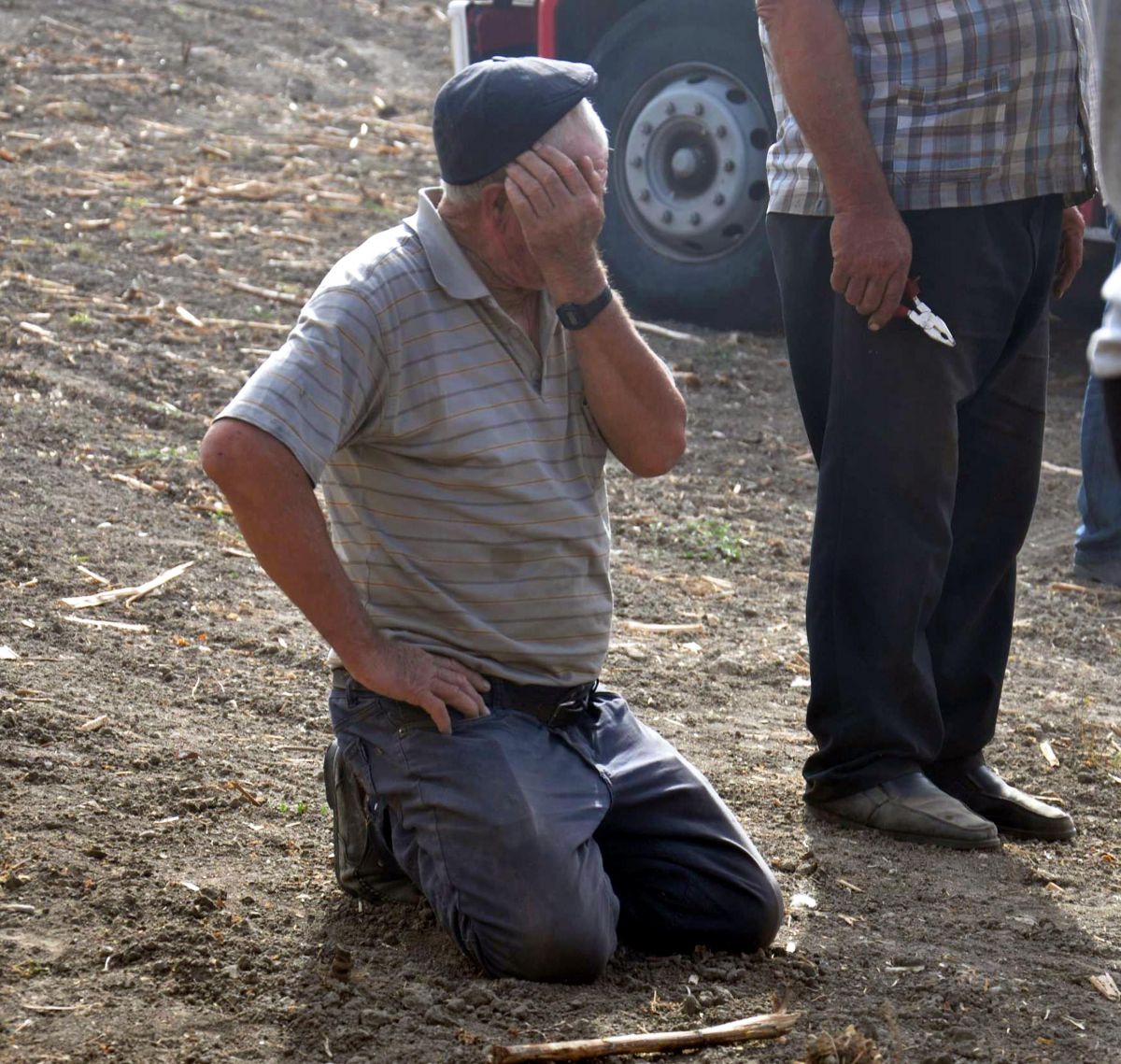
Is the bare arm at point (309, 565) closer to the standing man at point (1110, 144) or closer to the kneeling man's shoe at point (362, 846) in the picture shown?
the kneeling man's shoe at point (362, 846)

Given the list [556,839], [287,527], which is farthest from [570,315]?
[556,839]

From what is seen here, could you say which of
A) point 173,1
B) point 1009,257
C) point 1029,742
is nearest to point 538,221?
point 1009,257

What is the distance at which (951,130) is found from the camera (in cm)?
353

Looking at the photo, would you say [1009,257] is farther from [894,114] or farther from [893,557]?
[893,557]

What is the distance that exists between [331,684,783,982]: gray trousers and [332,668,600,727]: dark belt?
0.06ft

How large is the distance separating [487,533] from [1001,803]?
5.20 feet

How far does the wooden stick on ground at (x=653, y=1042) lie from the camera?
2576 mm

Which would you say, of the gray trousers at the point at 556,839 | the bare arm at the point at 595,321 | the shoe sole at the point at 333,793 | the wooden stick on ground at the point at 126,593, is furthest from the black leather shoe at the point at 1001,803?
the wooden stick on ground at the point at 126,593

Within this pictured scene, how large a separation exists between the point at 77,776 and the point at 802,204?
6.84ft

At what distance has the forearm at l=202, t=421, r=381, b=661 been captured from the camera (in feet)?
9.37

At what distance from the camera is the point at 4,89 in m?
12.0

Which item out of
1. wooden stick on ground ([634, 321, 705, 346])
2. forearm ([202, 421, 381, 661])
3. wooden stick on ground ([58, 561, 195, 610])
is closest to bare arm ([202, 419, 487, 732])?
forearm ([202, 421, 381, 661])

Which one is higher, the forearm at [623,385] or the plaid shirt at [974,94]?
the plaid shirt at [974,94]

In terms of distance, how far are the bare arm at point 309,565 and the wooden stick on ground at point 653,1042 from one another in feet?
2.29
